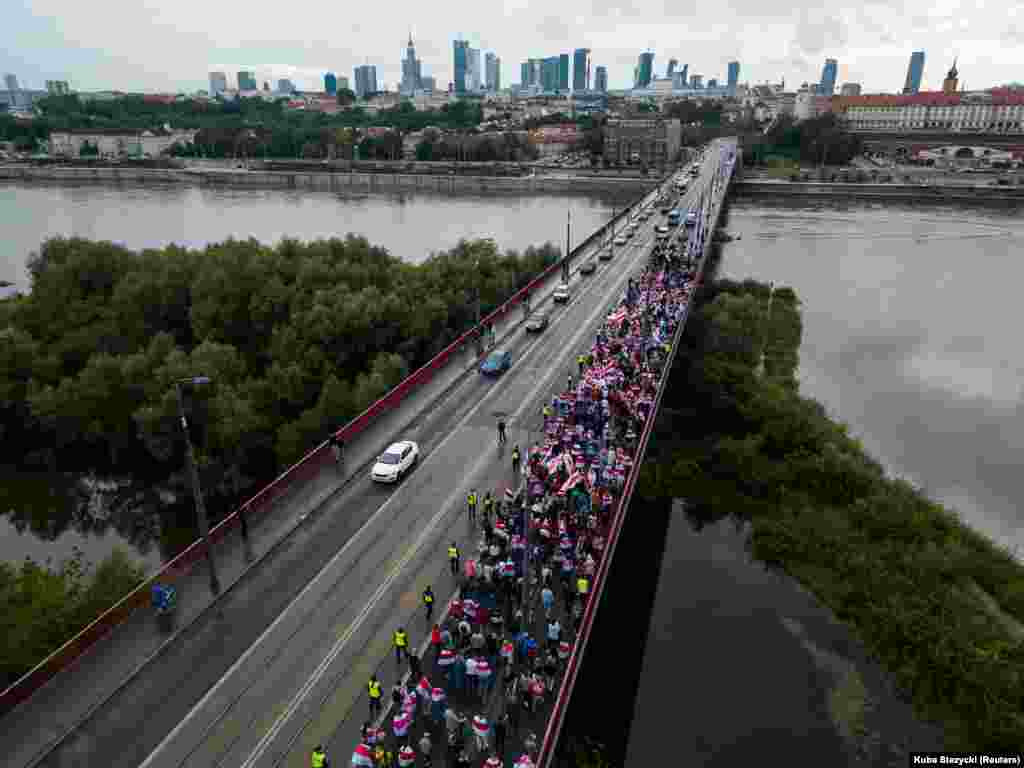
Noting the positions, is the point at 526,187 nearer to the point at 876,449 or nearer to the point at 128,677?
the point at 876,449

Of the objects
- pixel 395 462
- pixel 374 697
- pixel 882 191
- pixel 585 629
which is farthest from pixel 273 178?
pixel 374 697

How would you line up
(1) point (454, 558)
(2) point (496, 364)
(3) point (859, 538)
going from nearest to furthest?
(1) point (454, 558), (3) point (859, 538), (2) point (496, 364)

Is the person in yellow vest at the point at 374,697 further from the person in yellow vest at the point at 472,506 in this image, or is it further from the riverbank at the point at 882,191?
the riverbank at the point at 882,191

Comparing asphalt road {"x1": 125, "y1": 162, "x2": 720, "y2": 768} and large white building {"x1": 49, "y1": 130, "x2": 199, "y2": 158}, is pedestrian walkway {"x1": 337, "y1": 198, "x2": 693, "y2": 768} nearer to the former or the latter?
asphalt road {"x1": 125, "y1": 162, "x2": 720, "y2": 768}

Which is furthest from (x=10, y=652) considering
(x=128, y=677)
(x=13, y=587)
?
(x=128, y=677)

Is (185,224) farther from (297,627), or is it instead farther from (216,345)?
(297,627)

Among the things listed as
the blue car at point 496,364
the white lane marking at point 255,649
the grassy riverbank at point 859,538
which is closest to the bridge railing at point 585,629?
the white lane marking at point 255,649

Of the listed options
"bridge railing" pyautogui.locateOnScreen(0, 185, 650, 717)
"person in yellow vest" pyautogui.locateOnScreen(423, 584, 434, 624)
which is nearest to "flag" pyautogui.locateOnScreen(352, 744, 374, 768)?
"person in yellow vest" pyautogui.locateOnScreen(423, 584, 434, 624)
